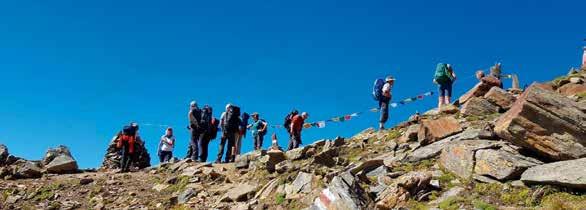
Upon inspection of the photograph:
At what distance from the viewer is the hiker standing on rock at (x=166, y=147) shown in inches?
907

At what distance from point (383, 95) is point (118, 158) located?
36.6ft

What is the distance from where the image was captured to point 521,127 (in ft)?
37.9

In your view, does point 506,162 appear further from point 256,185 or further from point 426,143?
point 256,185

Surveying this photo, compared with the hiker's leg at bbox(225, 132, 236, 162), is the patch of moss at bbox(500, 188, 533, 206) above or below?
below

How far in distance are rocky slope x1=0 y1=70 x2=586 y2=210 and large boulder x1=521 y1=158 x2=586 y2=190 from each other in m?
0.02

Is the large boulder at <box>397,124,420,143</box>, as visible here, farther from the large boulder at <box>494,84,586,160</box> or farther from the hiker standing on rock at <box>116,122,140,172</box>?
the hiker standing on rock at <box>116,122,140,172</box>

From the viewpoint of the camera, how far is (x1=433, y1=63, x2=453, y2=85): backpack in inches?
851

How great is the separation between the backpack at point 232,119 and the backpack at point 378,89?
513 centimetres

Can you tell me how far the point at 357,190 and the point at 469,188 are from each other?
2260 mm

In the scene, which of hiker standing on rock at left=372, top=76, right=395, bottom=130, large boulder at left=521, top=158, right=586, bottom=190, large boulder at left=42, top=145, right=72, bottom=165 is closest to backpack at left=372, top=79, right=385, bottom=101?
hiker standing on rock at left=372, top=76, right=395, bottom=130

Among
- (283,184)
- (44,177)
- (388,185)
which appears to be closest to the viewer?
(388,185)

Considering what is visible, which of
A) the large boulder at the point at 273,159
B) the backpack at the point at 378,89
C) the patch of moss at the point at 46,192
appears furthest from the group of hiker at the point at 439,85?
the patch of moss at the point at 46,192

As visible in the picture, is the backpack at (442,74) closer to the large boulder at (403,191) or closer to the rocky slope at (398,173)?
the rocky slope at (398,173)

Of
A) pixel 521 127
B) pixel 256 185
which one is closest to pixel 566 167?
pixel 521 127
